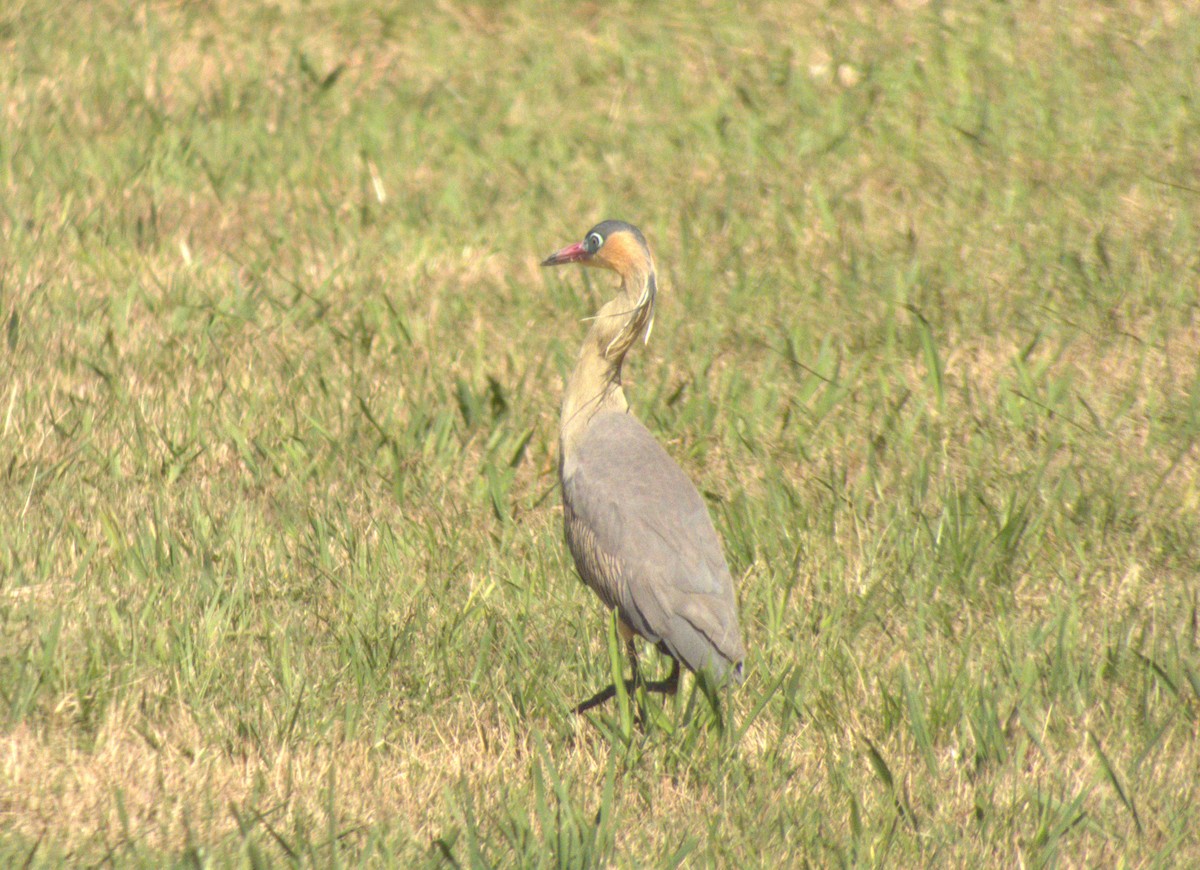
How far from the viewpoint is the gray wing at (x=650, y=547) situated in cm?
415

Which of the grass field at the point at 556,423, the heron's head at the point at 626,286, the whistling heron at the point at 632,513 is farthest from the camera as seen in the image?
the heron's head at the point at 626,286

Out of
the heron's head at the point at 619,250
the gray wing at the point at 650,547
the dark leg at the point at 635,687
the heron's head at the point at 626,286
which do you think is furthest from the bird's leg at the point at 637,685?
the heron's head at the point at 619,250

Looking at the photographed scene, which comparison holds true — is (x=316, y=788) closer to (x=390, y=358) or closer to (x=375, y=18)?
(x=390, y=358)

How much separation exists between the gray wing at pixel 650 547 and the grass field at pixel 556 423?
0.68ft

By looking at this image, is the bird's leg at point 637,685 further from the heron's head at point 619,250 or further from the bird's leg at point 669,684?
the heron's head at point 619,250

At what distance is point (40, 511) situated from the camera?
5133 mm

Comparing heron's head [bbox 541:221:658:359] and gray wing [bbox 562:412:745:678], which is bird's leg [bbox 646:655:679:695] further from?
heron's head [bbox 541:221:658:359]

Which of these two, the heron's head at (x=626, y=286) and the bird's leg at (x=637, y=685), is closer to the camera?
the bird's leg at (x=637, y=685)

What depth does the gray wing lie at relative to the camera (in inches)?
163

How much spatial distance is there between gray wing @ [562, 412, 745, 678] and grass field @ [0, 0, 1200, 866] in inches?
8.2

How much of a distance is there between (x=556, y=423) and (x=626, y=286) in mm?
998

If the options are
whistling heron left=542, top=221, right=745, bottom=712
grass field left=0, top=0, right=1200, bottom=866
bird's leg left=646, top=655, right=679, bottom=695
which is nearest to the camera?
grass field left=0, top=0, right=1200, bottom=866

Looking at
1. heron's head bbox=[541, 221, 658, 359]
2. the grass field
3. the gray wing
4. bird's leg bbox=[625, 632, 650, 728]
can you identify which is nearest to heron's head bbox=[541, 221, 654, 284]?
heron's head bbox=[541, 221, 658, 359]

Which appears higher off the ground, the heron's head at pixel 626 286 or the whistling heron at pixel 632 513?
the heron's head at pixel 626 286
